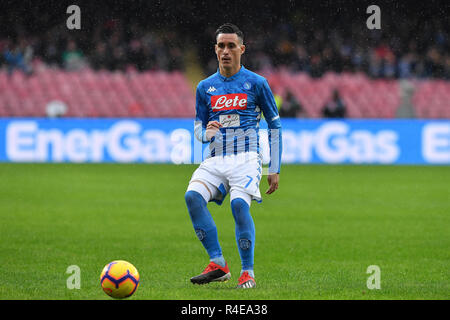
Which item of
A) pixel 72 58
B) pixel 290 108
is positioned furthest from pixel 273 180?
pixel 72 58

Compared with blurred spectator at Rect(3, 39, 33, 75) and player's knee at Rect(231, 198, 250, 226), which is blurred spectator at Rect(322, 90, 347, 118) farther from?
player's knee at Rect(231, 198, 250, 226)

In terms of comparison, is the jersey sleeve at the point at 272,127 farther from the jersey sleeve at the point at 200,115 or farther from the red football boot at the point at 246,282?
the red football boot at the point at 246,282

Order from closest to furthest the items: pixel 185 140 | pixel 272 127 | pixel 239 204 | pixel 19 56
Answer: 1. pixel 239 204
2. pixel 272 127
3. pixel 185 140
4. pixel 19 56

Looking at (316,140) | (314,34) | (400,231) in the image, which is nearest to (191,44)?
(314,34)

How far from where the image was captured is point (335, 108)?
23.0 meters

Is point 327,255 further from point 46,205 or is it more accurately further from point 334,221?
point 46,205

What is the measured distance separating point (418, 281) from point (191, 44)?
19.5 m

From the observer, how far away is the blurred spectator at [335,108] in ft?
75.3

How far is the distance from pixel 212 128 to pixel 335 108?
17.0 m

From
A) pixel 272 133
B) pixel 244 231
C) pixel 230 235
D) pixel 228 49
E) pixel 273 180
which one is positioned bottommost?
pixel 230 235

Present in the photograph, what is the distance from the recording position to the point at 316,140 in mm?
20844

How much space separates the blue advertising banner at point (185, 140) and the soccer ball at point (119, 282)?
46.1ft

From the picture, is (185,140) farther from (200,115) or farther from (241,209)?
(241,209)

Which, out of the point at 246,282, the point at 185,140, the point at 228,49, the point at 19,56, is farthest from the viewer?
the point at 19,56
